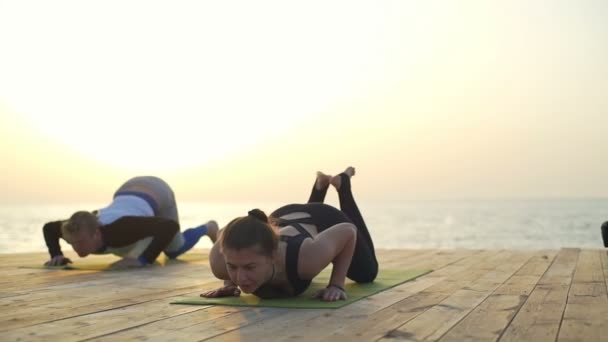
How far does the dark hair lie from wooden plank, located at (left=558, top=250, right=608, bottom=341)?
44.9 inches

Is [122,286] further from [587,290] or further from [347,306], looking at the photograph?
[587,290]

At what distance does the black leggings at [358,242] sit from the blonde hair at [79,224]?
5.13ft

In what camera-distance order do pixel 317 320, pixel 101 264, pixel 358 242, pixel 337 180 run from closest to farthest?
pixel 317 320, pixel 358 242, pixel 337 180, pixel 101 264

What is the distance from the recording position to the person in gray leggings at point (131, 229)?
4875mm

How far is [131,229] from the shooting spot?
5.21m

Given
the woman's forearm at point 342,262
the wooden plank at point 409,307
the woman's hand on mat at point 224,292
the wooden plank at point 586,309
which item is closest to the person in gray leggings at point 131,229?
the woman's hand on mat at point 224,292

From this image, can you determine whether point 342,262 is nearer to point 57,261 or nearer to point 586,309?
point 586,309

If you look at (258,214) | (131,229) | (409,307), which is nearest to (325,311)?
(409,307)

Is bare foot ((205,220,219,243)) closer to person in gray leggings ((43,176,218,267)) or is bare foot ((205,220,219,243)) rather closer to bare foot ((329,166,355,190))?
person in gray leggings ((43,176,218,267))

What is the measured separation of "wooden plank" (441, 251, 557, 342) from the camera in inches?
93.0

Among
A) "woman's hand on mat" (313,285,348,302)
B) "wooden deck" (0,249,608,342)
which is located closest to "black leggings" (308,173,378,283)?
"wooden deck" (0,249,608,342)

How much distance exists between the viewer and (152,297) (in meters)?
3.45

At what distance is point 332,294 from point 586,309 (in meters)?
1.05

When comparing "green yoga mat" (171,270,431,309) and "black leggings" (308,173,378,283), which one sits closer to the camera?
"green yoga mat" (171,270,431,309)
